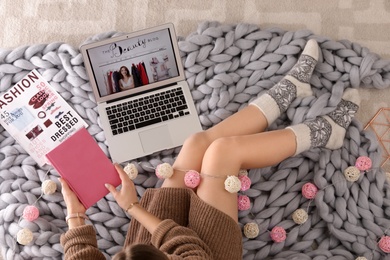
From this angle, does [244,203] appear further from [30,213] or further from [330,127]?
[30,213]

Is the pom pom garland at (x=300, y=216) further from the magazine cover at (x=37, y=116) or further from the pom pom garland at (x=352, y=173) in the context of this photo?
the magazine cover at (x=37, y=116)

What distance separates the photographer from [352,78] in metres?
1.21

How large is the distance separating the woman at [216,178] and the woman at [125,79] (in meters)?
0.23

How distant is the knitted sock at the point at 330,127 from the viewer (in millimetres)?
1114

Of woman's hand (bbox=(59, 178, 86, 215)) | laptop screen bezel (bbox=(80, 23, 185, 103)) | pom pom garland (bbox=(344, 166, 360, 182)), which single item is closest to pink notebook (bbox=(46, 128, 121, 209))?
woman's hand (bbox=(59, 178, 86, 215))

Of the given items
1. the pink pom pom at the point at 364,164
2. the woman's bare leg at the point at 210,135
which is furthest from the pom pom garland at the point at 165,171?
the pink pom pom at the point at 364,164

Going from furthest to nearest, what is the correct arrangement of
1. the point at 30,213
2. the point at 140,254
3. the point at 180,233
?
the point at 30,213, the point at 180,233, the point at 140,254

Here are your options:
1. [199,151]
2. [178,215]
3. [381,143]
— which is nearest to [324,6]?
[381,143]

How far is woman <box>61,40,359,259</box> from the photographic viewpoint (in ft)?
2.97

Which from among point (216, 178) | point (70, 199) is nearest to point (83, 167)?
point (70, 199)

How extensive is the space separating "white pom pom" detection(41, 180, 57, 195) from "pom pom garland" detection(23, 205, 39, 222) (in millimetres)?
49

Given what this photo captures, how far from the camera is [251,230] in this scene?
111 centimetres

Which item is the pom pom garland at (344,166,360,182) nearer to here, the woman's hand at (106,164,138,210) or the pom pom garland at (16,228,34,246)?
the woman's hand at (106,164,138,210)

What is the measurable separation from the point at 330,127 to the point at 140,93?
48cm
